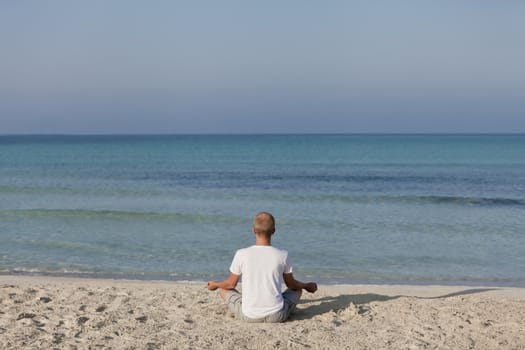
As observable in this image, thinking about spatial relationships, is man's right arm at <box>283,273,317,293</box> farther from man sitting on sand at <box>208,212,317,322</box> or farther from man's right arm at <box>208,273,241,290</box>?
man's right arm at <box>208,273,241,290</box>

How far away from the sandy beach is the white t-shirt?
0.22 m

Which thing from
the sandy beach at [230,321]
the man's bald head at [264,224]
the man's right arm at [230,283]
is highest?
the man's bald head at [264,224]

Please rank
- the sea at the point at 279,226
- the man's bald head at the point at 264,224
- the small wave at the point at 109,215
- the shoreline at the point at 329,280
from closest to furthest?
the man's bald head at the point at 264,224
the shoreline at the point at 329,280
the sea at the point at 279,226
the small wave at the point at 109,215

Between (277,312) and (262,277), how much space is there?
1.48 ft

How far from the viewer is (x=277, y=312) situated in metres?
6.43

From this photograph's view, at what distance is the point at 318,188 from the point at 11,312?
18.2 meters

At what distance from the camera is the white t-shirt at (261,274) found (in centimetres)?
625

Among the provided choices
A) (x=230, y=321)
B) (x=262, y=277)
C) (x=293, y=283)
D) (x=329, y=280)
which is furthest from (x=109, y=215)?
(x=262, y=277)

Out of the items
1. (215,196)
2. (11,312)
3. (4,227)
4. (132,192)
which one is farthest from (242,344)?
(132,192)

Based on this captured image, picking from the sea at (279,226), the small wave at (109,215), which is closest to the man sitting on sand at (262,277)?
the sea at (279,226)

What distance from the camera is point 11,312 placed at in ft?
22.3

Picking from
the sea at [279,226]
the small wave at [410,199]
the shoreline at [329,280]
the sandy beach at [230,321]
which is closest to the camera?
the sandy beach at [230,321]

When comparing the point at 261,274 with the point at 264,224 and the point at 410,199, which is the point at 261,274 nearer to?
the point at 264,224

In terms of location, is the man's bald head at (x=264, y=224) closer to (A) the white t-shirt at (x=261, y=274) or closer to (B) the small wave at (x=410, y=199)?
(A) the white t-shirt at (x=261, y=274)
